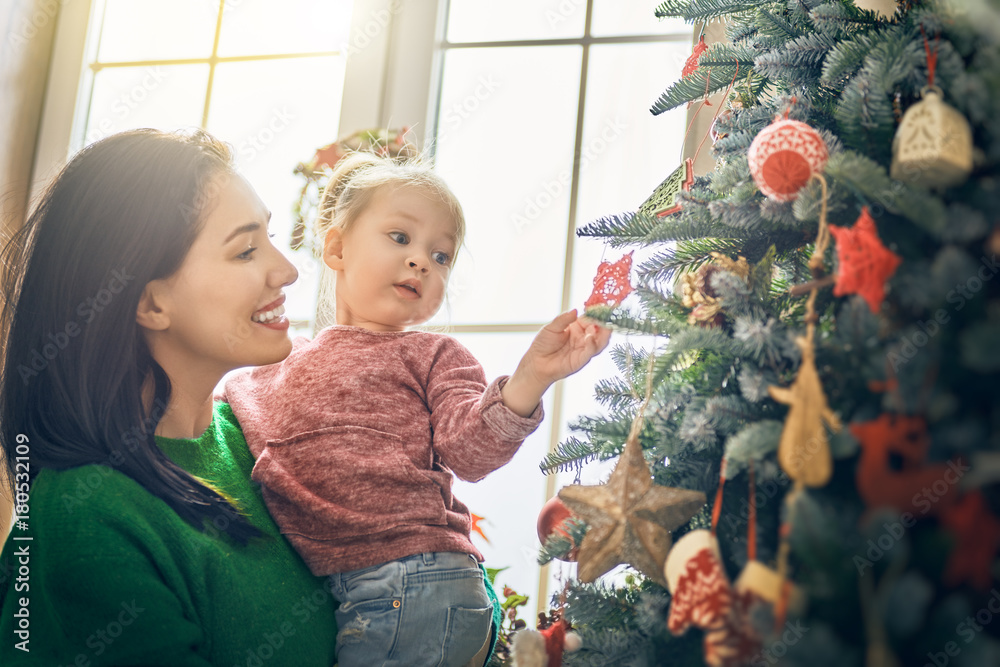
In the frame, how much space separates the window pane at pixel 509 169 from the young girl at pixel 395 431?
49 cm

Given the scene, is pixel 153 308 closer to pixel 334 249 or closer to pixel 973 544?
pixel 334 249

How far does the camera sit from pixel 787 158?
844 millimetres

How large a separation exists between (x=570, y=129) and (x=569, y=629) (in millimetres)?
1261

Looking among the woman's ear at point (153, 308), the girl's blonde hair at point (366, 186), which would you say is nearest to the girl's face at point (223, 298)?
the woman's ear at point (153, 308)

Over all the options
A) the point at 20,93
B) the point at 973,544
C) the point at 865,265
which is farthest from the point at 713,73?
the point at 20,93

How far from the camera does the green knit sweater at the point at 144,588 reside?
98 cm

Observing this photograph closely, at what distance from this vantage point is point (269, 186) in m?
2.20

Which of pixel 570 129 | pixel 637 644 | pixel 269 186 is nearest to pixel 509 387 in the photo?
pixel 637 644

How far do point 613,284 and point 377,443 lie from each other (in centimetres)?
43

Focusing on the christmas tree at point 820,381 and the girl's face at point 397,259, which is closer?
the christmas tree at point 820,381

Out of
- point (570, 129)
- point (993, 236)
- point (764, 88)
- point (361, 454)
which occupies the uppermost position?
point (570, 129)

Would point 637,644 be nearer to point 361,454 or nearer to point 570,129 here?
point 361,454

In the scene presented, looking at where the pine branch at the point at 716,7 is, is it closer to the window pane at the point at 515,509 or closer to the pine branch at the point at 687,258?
the pine branch at the point at 687,258

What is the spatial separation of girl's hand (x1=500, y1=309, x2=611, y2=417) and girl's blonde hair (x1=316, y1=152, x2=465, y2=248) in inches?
16.6
